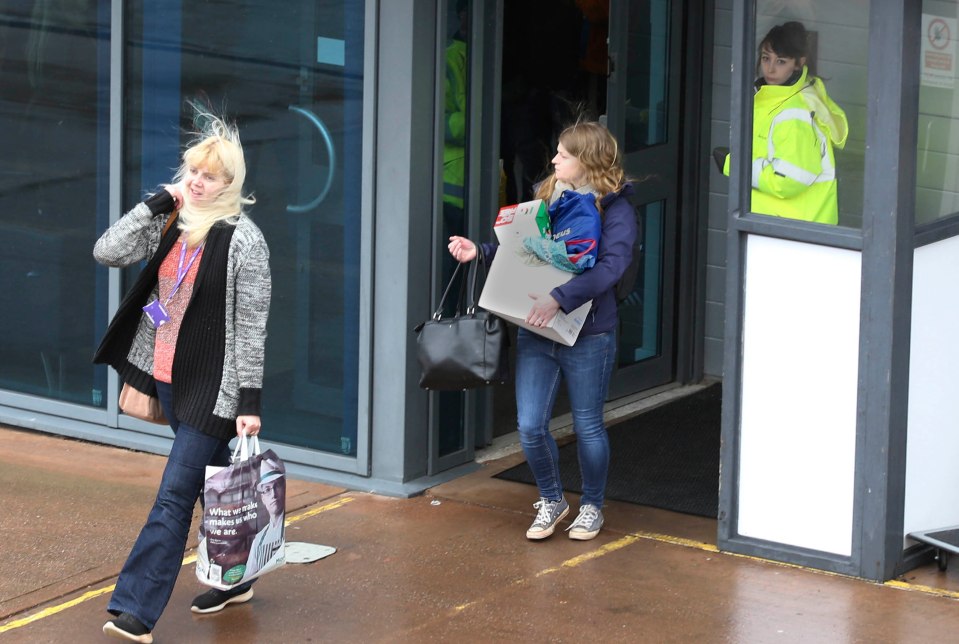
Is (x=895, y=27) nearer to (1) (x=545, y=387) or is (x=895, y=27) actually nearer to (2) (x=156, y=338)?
(1) (x=545, y=387)

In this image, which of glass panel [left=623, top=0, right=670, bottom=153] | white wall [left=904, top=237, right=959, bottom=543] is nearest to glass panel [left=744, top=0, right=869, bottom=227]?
white wall [left=904, top=237, right=959, bottom=543]

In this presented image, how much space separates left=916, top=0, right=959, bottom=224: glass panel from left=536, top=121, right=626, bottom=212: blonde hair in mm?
1150

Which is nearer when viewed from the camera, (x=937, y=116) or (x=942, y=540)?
(x=937, y=116)

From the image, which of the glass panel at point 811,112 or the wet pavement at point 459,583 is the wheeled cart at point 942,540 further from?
the glass panel at point 811,112

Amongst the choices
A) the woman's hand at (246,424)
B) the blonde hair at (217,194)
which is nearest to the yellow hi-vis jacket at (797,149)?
the blonde hair at (217,194)

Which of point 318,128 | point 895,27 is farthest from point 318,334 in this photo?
point 895,27

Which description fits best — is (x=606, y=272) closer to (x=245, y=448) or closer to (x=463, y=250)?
(x=463, y=250)

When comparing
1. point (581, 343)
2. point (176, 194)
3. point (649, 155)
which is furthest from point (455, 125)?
point (176, 194)

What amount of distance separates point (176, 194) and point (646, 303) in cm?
398

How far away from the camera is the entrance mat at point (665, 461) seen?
6906 millimetres

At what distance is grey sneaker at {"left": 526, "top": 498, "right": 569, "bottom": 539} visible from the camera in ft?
20.6

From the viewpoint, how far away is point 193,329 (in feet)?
17.0

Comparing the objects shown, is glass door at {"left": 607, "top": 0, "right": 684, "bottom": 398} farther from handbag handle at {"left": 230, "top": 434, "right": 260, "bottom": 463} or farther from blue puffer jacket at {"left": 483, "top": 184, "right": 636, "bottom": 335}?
handbag handle at {"left": 230, "top": 434, "right": 260, "bottom": 463}

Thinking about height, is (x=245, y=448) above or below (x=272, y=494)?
above
